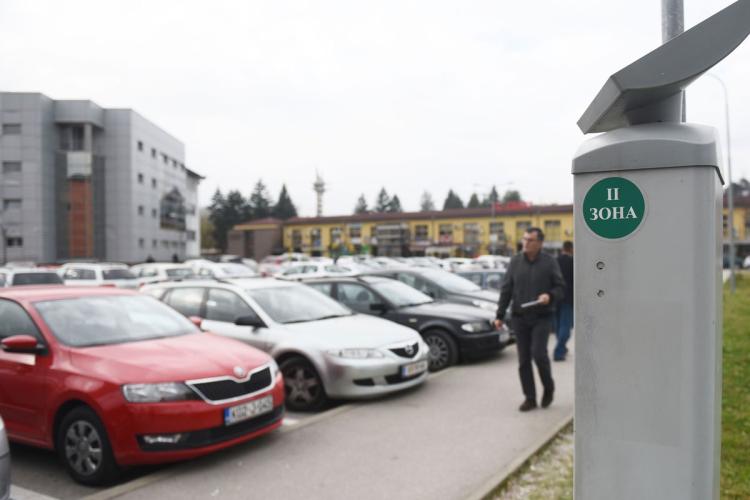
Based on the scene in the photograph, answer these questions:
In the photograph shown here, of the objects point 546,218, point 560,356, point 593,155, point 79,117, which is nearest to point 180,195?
point 79,117

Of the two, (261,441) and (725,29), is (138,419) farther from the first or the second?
(725,29)

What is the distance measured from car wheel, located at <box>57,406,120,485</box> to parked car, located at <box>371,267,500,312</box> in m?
7.43

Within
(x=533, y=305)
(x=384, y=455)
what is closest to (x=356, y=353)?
(x=384, y=455)

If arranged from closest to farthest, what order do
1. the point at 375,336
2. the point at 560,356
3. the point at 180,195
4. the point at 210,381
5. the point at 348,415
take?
the point at 210,381 → the point at 348,415 → the point at 375,336 → the point at 560,356 → the point at 180,195

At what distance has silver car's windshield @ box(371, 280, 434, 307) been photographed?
9641mm

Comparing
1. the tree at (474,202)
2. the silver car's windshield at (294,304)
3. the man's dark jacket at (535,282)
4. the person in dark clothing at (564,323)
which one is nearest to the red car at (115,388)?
the silver car's windshield at (294,304)

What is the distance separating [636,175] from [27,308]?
5.07 meters

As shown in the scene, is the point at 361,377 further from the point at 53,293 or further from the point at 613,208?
the point at 613,208

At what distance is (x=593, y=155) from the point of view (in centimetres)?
224

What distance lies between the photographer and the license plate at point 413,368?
6.84 m

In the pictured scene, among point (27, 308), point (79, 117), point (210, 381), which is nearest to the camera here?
point (210, 381)

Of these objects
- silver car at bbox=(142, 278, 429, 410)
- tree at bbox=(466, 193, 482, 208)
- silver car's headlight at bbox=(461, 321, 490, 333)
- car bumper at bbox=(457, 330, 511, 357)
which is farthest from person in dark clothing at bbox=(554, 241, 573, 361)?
tree at bbox=(466, 193, 482, 208)

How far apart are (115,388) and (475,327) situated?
5593 mm

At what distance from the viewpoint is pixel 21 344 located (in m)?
4.76
